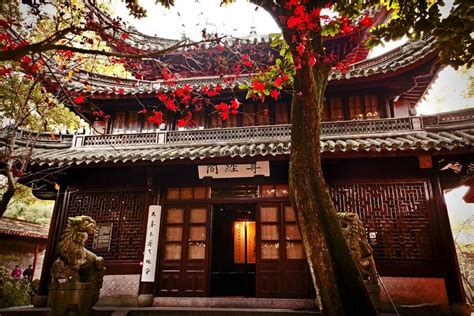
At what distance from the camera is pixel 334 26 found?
4.57m

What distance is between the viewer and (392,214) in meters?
7.78

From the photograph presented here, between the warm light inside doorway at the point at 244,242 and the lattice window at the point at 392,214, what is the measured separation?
191 inches

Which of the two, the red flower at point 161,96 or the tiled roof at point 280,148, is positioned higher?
the red flower at point 161,96

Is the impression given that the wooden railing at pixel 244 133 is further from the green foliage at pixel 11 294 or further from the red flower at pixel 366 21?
the green foliage at pixel 11 294

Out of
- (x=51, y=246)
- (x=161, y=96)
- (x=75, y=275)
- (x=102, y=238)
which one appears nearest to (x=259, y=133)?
(x=161, y=96)

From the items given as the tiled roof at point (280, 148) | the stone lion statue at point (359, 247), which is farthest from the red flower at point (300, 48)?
the tiled roof at point (280, 148)

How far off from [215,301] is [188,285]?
774mm

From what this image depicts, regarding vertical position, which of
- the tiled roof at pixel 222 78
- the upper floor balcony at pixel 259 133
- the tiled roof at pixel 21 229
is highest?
the tiled roof at pixel 222 78

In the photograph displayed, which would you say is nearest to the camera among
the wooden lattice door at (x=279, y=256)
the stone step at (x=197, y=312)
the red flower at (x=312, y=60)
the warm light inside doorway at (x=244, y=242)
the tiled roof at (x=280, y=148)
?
the red flower at (x=312, y=60)

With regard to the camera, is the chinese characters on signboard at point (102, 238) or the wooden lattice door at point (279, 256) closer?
the wooden lattice door at point (279, 256)

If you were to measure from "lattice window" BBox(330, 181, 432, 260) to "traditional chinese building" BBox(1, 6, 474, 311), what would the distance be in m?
0.02

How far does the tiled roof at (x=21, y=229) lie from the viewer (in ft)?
52.5

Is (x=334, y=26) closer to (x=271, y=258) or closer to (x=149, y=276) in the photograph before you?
(x=271, y=258)

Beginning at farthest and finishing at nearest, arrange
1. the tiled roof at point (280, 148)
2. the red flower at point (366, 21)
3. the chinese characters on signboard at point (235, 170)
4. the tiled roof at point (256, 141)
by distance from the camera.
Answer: the red flower at point (366, 21) < the chinese characters on signboard at point (235, 170) < the tiled roof at point (256, 141) < the tiled roof at point (280, 148)
